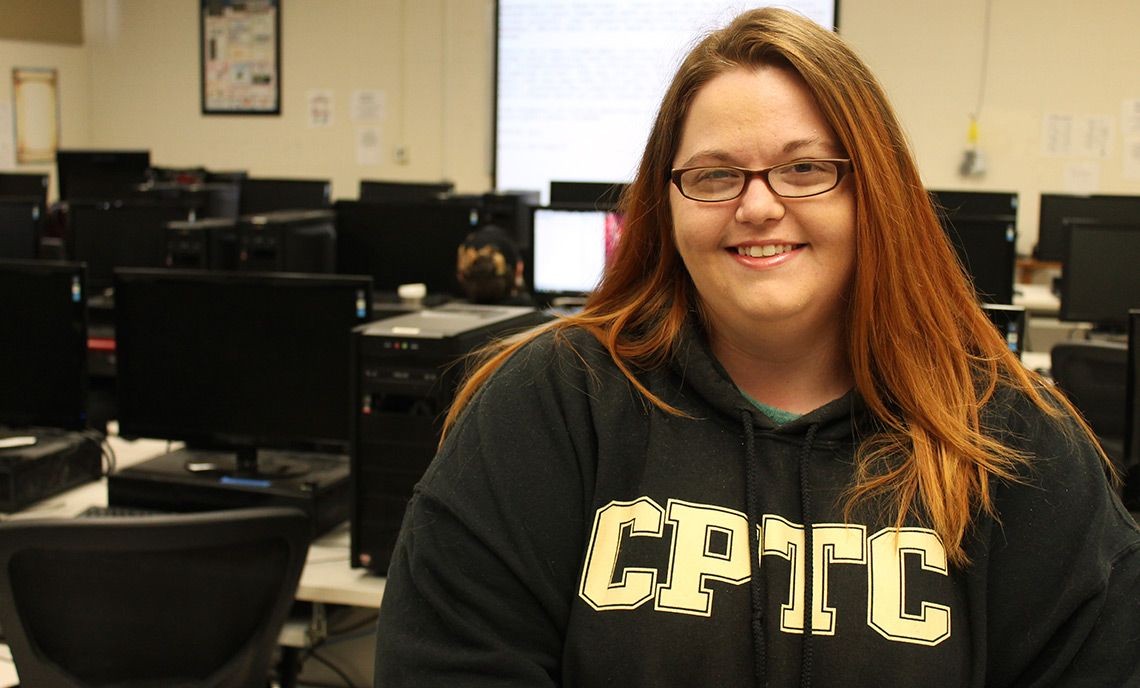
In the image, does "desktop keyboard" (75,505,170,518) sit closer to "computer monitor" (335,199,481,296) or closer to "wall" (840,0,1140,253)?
"computer monitor" (335,199,481,296)

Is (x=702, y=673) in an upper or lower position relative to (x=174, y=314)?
lower

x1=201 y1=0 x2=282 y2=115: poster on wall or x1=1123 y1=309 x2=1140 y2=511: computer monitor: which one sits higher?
x1=201 y1=0 x2=282 y2=115: poster on wall

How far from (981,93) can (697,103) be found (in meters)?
6.07

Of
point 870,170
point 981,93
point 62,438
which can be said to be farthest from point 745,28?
point 981,93

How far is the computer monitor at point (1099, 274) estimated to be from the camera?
422cm

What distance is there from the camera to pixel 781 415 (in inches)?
50.7

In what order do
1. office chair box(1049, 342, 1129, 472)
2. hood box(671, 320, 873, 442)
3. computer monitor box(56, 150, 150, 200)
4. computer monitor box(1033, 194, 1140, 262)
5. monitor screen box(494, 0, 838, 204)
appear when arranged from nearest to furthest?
hood box(671, 320, 873, 442) < office chair box(1049, 342, 1129, 472) < computer monitor box(1033, 194, 1140, 262) < computer monitor box(56, 150, 150, 200) < monitor screen box(494, 0, 838, 204)

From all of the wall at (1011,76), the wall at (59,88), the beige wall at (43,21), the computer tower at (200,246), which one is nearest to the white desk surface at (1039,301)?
the wall at (1011,76)

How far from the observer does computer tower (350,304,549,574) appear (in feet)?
6.78

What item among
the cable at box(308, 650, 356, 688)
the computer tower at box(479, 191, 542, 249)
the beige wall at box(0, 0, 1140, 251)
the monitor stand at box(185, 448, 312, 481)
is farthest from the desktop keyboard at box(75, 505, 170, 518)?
the beige wall at box(0, 0, 1140, 251)

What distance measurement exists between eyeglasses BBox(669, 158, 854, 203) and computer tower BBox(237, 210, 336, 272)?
9.68ft

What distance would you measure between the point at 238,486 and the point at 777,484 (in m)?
1.49

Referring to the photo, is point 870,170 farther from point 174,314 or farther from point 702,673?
point 174,314

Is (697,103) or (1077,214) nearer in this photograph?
(697,103)
